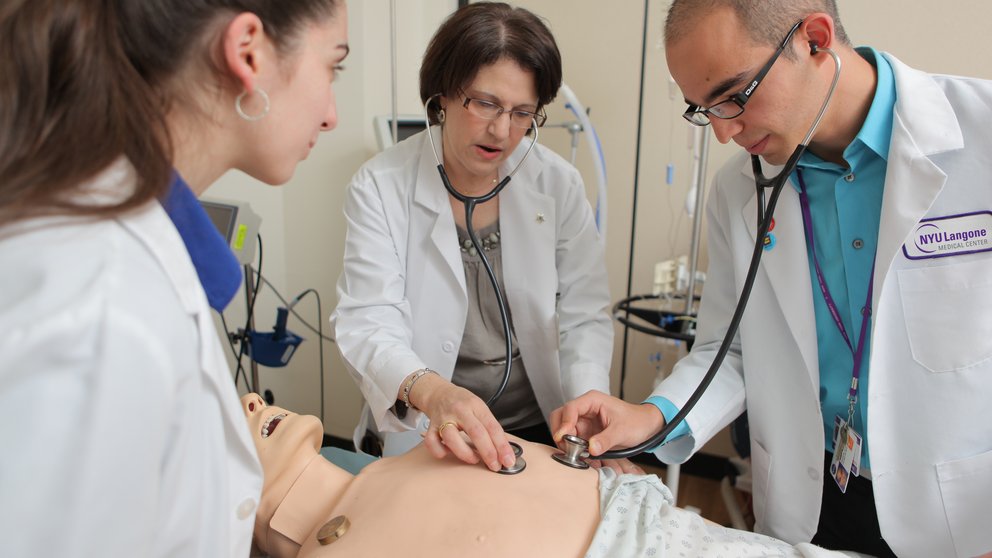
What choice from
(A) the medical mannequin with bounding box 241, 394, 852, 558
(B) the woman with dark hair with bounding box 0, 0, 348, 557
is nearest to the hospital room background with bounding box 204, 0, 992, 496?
(A) the medical mannequin with bounding box 241, 394, 852, 558

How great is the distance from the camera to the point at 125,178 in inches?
23.3

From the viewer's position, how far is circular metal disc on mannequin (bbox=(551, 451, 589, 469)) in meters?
1.10

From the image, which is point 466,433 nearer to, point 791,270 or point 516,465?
point 516,465

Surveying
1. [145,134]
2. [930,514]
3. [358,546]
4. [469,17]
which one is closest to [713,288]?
[930,514]

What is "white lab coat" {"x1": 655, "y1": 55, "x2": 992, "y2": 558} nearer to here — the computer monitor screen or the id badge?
the id badge

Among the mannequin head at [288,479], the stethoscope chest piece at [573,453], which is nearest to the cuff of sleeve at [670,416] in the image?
the stethoscope chest piece at [573,453]

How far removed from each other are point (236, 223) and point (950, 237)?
1671 millimetres

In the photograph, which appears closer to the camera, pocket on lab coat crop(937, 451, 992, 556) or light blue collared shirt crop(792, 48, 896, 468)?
pocket on lab coat crop(937, 451, 992, 556)

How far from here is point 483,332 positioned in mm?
1473

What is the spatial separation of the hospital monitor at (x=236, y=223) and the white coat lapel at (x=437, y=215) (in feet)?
2.20

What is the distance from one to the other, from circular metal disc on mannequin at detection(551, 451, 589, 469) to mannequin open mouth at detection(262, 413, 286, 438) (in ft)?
1.58

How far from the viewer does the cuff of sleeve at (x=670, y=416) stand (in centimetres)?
120

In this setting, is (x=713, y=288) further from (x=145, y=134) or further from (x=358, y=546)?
(x=145, y=134)

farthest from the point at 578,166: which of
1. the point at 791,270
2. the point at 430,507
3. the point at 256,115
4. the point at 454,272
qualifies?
the point at 256,115
